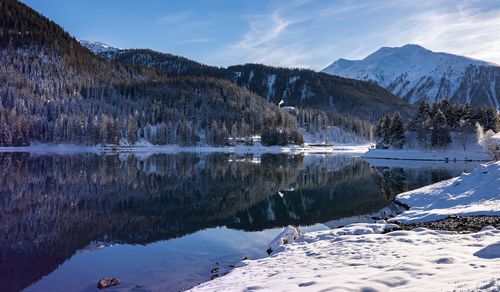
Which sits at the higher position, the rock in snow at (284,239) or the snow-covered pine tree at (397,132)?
the snow-covered pine tree at (397,132)

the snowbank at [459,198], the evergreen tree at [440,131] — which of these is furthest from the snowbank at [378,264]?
the evergreen tree at [440,131]

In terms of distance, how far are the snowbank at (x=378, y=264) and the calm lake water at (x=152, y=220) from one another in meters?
3.36

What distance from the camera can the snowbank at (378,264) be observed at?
35.3 feet

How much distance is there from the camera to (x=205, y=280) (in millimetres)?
17922

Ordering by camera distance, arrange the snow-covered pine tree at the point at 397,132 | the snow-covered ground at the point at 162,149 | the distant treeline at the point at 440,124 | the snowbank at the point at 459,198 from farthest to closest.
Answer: the snow-covered ground at the point at 162,149 → the snow-covered pine tree at the point at 397,132 → the distant treeline at the point at 440,124 → the snowbank at the point at 459,198

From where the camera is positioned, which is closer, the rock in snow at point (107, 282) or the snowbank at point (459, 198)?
the rock in snow at point (107, 282)

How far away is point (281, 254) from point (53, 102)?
204 m

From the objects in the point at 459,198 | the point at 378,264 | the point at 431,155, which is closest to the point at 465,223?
the point at 459,198

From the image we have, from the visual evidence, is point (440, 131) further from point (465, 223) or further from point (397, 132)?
point (465, 223)

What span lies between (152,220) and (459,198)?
23706mm

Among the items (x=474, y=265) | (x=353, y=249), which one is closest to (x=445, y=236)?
(x=353, y=249)

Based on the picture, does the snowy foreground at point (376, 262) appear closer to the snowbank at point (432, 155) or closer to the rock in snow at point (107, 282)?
the rock in snow at point (107, 282)

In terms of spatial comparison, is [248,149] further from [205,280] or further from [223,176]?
[205,280]

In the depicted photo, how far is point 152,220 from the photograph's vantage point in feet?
105
